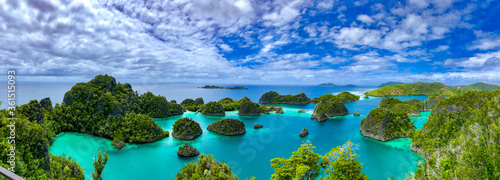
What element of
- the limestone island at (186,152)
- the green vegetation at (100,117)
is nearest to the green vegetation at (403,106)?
the limestone island at (186,152)

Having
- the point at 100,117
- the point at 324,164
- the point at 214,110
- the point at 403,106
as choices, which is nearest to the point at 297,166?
the point at 324,164

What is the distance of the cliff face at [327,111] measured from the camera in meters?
64.9

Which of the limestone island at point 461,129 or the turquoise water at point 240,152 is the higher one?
the limestone island at point 461,129

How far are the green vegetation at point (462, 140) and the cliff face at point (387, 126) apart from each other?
534cm

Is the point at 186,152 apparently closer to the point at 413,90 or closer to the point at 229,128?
the point at 229,128

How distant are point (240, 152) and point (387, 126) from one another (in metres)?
29.2

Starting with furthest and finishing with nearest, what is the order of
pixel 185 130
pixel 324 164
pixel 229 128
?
pixel 229 128 < pixel 185 130 < pixel 324 164

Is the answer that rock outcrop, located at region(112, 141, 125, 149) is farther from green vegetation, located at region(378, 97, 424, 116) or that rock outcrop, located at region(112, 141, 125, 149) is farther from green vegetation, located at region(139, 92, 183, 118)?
green vegetation, located at region(378, 97, 424, 116)

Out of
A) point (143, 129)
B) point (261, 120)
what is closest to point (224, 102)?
point (261, 120)

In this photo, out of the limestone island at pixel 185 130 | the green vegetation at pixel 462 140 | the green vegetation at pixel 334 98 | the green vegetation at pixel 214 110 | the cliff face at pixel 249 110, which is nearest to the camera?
the green vegetation at pixel 462 140

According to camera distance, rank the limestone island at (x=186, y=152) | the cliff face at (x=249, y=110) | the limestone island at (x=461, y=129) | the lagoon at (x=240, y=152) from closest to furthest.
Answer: the limestone island at (x=461, y=129)
the lagoon at (x=240, y=152)
the limestone island at (x=186, y=152)
the cliff face at (x=249, y=110)

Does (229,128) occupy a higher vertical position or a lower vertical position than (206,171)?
lower

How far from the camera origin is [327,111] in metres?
69.9

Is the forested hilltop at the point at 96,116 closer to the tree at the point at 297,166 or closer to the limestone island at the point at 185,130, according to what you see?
the limestone island at the point at 185,130
